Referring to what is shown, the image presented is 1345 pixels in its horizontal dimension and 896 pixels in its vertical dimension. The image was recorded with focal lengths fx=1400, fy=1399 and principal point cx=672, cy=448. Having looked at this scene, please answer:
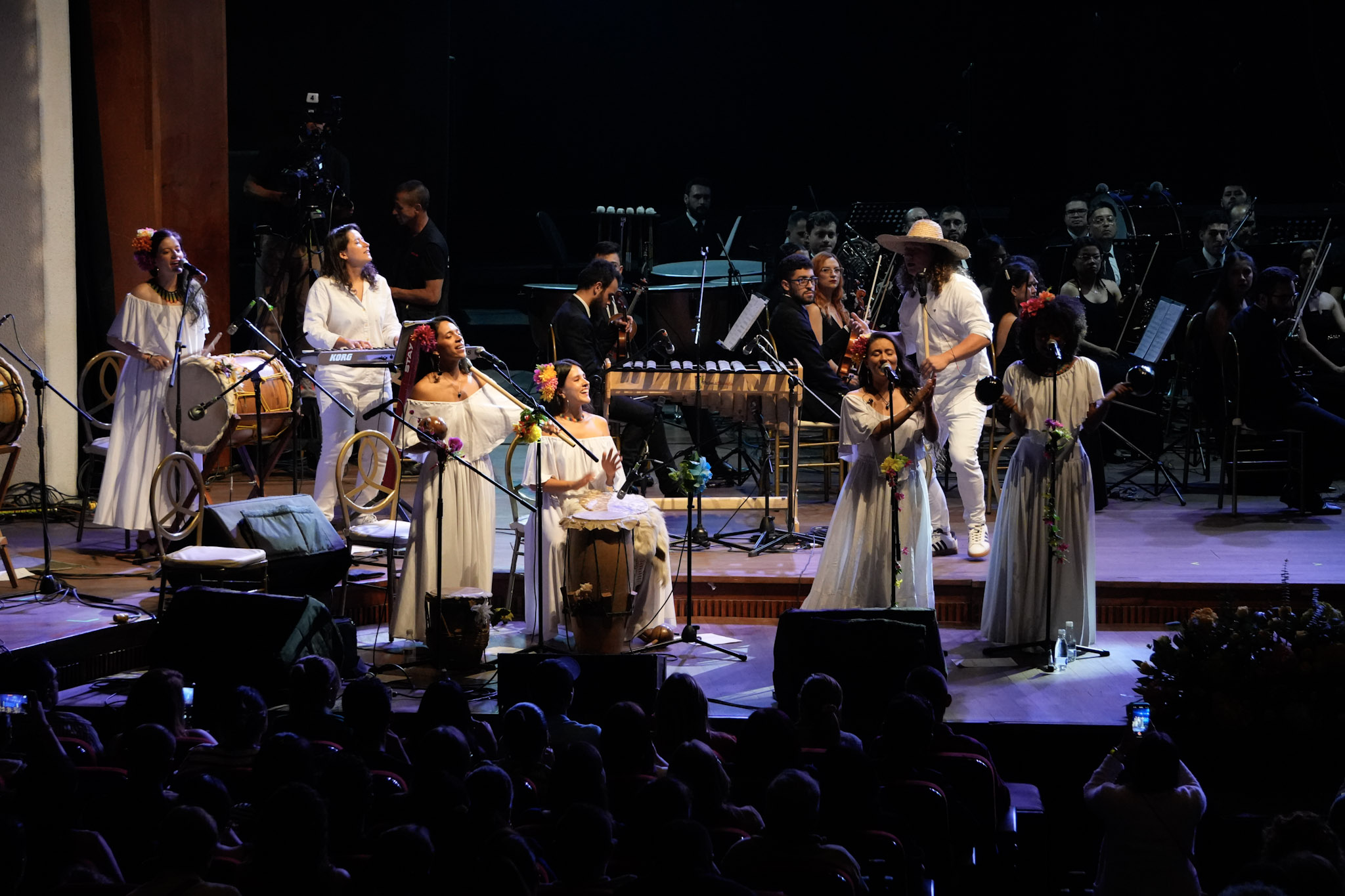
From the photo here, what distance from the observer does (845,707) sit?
5660 mm

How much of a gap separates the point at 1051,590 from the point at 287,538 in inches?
147

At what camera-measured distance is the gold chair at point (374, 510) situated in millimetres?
7086

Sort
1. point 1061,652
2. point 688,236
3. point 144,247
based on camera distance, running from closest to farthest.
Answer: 1. point 1061,652
2. point 144,247
3. point 688,236

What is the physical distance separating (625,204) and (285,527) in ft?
29.3

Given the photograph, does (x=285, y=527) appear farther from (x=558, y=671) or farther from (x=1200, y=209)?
(x=1200, y=209)

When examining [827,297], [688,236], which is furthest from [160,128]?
[827,297]

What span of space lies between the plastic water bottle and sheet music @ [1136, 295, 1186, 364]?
9.96 feet

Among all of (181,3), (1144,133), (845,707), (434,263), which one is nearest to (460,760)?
(845,707)

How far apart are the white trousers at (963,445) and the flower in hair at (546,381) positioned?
2259 mm

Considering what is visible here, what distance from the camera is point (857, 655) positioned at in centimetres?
566

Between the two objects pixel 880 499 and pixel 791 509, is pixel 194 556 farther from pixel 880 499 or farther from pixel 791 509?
pixel 791 509

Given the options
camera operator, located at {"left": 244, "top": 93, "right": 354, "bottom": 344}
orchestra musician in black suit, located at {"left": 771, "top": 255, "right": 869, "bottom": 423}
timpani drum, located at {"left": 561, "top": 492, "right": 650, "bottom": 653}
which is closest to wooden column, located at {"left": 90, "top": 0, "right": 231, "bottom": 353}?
camera operator, located at {"left": 244, "top": 93, "right": 354, "bottom": 344}

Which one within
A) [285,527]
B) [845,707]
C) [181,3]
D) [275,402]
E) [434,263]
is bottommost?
[845,707]

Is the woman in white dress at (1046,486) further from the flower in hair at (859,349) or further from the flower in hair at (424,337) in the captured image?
the flower in hair at (424,337)
